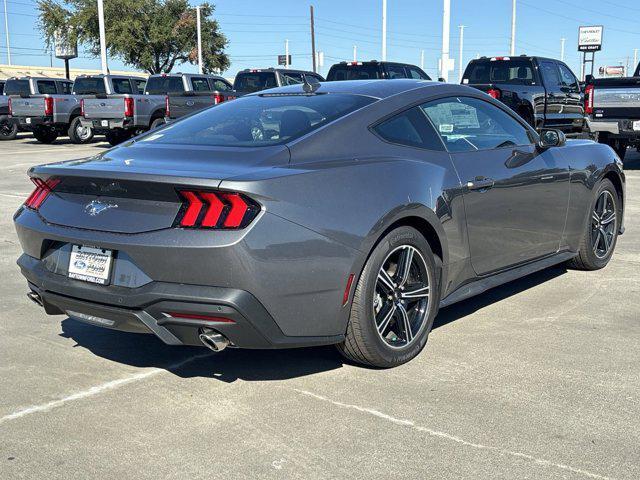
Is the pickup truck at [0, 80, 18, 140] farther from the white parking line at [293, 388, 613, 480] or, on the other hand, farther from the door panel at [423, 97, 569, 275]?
the white parking line at [293, 388, 613, 480]

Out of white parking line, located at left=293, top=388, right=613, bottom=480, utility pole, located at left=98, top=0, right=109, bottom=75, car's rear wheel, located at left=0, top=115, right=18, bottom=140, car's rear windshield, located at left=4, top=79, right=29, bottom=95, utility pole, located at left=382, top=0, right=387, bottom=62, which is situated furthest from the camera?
utility pole, located at left=382, top=0, right=387, bottom=62

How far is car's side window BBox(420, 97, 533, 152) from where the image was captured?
15.1 feet

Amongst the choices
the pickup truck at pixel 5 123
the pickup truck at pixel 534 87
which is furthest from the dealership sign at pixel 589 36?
the pickup truck at pixel 5 123

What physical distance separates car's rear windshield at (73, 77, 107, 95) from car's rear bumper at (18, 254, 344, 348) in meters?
19.9

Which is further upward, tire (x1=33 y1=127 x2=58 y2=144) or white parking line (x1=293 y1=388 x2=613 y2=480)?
tire (x1=33 y1=127 x2=58 y2=144)

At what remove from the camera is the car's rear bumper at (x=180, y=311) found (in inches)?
131

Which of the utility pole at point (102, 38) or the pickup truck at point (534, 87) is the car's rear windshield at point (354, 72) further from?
the utility pole at point (102, 38)

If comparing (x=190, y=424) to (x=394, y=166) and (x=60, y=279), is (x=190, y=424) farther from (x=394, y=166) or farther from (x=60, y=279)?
(x=394, y=166)

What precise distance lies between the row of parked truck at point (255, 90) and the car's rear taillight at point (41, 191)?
5.95m

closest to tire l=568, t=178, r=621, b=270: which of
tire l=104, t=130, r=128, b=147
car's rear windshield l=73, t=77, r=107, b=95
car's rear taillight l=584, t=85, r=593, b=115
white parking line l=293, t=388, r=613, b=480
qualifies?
white parking line l=293, t=388, r=613, b=480

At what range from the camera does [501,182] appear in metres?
4.79

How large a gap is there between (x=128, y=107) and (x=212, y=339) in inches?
720

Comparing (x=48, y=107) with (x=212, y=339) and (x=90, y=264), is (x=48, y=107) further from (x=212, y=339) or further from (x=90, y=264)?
(x=212, y=339)

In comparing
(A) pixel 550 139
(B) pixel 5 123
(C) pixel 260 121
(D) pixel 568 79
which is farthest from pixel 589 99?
(B) pixel 5 123
